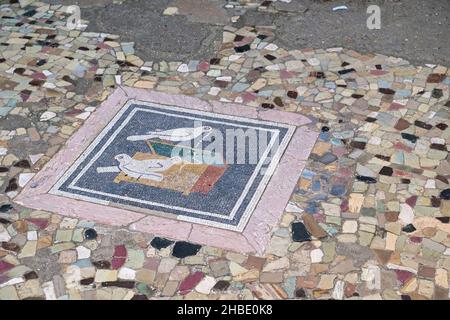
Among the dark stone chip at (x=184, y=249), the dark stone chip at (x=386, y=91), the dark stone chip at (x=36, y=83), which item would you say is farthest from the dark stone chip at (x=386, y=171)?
the dark stone chip at (x=36, y=83)

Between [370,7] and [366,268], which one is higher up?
[370,7]

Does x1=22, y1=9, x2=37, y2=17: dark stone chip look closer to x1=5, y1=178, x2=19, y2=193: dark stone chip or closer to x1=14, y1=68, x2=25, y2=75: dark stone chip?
x1=14, y1=68, x2=25, y2=75: dark stone chip

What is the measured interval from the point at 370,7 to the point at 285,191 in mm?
3219

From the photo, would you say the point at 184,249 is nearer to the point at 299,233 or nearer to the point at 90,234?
the point at 90,234

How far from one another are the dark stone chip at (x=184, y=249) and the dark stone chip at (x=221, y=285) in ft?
0.99

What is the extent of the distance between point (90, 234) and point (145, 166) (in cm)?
77

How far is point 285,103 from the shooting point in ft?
18.6

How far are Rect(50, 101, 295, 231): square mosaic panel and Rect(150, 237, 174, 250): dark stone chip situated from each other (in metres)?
0.24

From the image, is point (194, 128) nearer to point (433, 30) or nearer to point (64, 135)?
point (64, 135)

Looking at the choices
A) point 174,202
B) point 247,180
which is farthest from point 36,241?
point 247,180

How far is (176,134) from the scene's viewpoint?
530 centimetres

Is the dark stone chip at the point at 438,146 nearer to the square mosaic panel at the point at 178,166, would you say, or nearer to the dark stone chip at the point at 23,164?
the square mosaic panel at the point at 178,166

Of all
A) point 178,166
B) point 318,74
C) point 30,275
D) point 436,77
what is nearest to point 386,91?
point 436,77

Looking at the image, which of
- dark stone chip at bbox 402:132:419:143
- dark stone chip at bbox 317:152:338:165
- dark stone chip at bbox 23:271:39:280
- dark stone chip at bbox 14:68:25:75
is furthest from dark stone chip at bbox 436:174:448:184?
dark stone chip at bbox 14:68:25:75
